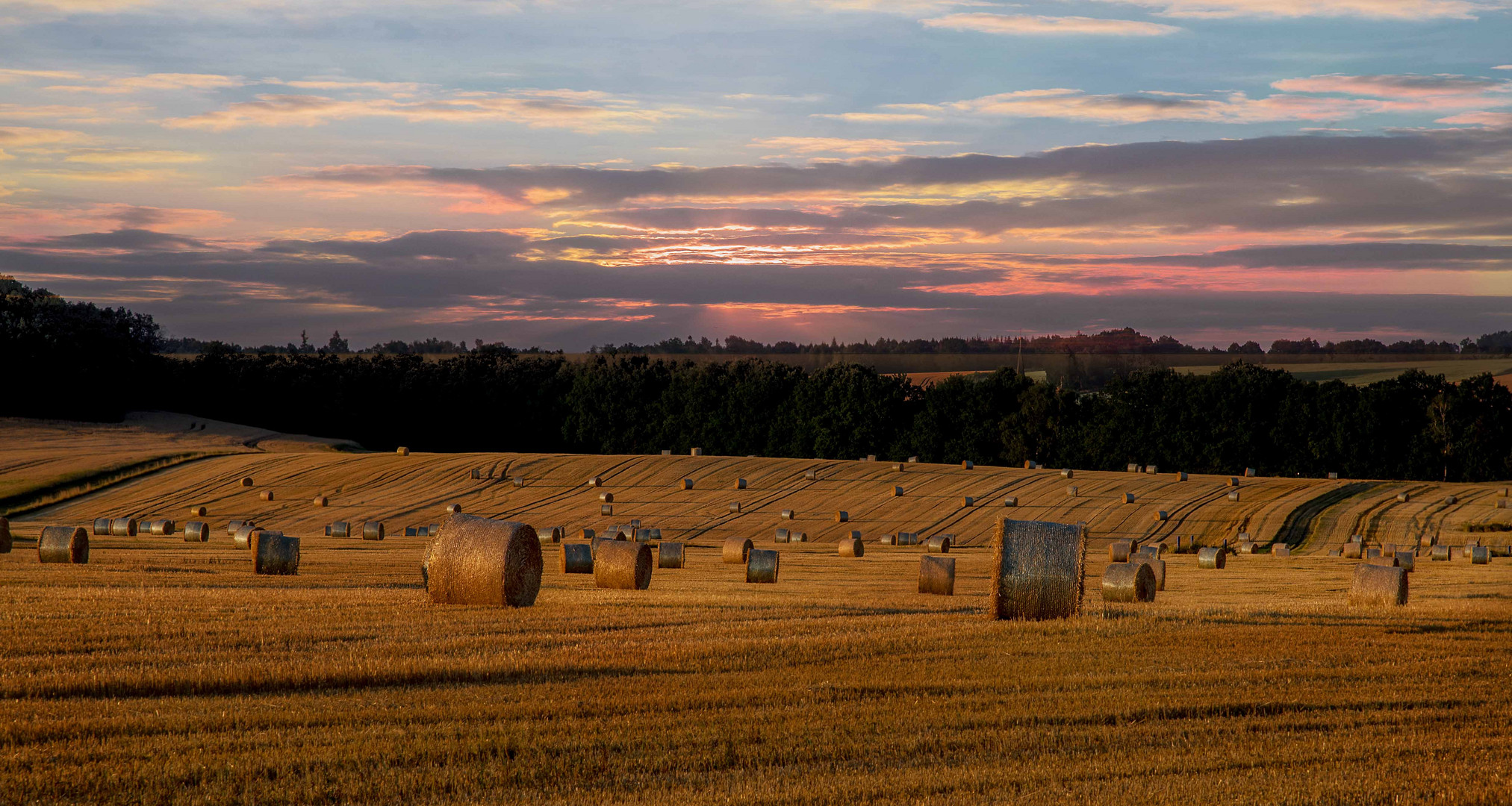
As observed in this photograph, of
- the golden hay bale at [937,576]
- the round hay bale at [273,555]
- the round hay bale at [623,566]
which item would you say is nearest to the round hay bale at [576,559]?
the round hay bale at [623,566]

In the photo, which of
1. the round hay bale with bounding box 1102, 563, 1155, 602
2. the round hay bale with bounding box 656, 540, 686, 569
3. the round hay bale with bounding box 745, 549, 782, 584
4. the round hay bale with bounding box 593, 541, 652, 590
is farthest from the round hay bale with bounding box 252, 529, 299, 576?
the round hay bale with bounding box 1102, 563, 1155, 602

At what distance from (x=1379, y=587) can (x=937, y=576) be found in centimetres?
737

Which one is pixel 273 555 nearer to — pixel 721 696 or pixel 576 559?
pixel 576 559

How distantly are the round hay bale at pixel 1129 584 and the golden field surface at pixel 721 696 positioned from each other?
58.9 inches

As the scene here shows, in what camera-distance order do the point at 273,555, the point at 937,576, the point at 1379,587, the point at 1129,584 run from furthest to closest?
the point at 937,576
the point at 273,555
the point at 1129,584
the point at 1379,587

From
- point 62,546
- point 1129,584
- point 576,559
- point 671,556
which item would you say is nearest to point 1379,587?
point 1129,584

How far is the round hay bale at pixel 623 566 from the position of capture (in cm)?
2253

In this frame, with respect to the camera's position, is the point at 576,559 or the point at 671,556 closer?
the point at 576,559

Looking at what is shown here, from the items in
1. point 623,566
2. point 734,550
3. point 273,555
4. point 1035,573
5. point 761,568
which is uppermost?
point 1035,573

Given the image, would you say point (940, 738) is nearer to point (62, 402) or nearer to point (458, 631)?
point (458, 631)

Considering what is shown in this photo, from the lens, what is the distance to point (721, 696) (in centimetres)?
1026

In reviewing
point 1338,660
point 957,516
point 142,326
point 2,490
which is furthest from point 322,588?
point 142,326

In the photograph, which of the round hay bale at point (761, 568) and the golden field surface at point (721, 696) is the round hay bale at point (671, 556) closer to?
the round hay bale at point (761, 568)

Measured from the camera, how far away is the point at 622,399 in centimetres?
9088
